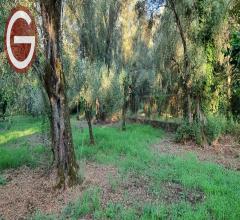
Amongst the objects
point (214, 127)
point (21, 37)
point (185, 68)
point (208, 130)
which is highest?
point (185, 68)

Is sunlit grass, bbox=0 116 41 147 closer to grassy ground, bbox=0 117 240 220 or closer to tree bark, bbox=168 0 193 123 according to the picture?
grassy ground, bbox=0 117 240 220

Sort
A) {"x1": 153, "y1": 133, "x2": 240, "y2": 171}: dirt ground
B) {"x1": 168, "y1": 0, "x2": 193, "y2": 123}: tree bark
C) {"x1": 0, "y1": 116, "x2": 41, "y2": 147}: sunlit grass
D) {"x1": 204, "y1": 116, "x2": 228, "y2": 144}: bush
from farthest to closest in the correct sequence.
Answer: {"x1": 0, "y1": 116, "x2": 41, "y2": 147}: sunlit grass < {"x1": 168, "y1": 0, "x2": 193, "y2": 123}: tree bark < {"x1": 204, "y1": 116, "x2": 228, "y2": 144}: bush < {"x1": 153, "y1": 133, "x2": 240, "y2": 171}: dirt ground

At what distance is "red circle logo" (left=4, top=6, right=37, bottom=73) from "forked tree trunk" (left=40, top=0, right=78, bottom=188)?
135 inches

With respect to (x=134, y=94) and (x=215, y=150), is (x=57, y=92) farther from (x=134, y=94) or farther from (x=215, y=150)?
(x=134, y=94)

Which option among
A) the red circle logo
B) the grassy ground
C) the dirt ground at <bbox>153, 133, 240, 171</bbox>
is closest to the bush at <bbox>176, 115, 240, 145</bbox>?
the dirt ground at <bbox>153, 133, 240, 171</bbox>

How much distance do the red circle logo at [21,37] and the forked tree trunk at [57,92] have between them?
11.2 ft

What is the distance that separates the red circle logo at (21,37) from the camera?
3451mm

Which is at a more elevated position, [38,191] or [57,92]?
[57,92]

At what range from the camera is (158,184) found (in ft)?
24.1

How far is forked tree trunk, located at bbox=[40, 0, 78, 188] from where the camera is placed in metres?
6.97

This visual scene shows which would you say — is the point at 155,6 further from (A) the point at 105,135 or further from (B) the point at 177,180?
(B) the point at 177,180

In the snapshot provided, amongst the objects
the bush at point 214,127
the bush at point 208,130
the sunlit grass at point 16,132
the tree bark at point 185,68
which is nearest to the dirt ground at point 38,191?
the bush at point 208,130

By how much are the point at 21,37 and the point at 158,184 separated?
465 cm

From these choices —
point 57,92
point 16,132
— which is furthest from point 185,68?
point 16,132
